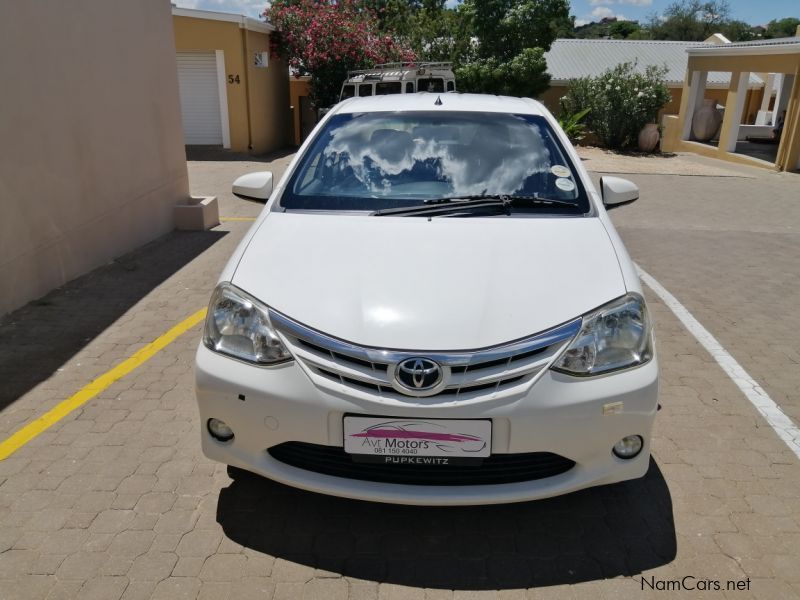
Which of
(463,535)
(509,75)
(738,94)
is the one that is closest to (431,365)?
(463,535)

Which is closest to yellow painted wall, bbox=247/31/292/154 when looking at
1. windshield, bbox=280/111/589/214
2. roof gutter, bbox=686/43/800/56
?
roof gutter, bbox=686/43/800/56

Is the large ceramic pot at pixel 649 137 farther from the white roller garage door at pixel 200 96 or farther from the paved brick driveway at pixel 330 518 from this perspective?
the paved brick driveway at pixel 330 518

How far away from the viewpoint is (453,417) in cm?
246

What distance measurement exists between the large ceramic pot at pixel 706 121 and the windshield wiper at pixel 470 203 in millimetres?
21633

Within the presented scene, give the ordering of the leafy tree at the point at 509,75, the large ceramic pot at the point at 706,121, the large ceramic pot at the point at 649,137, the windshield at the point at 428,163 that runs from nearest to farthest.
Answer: the windshield at the point at 428,163 → the large ceramic pot at the point at 649,137 → the large ceramic pot at the point at 706,121 → the leafy tree at the point at 509,75

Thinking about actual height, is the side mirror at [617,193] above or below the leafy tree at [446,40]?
below

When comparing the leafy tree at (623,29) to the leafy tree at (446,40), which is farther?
the leafy tree at (623,29)

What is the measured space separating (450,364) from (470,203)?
4.17ft

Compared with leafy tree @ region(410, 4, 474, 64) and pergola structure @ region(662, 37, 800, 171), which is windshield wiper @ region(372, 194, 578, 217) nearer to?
pergola structure @ region(662, 37, 800, 171)

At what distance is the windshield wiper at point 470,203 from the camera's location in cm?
341

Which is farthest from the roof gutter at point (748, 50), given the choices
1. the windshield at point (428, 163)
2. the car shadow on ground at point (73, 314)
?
the windshield at point (428, 163)

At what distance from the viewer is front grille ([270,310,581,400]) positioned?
2467 millimetres

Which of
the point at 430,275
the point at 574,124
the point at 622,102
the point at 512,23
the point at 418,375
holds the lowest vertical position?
the point at 574,124
